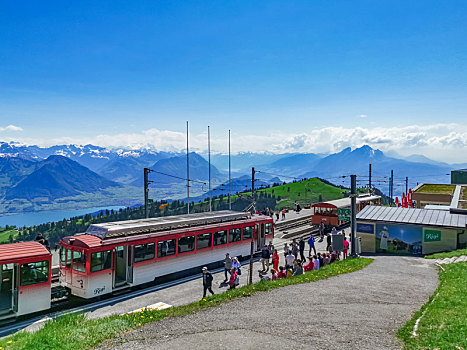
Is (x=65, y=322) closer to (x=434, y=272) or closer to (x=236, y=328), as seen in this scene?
(x=236, y=328)

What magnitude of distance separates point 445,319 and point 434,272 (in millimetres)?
8729

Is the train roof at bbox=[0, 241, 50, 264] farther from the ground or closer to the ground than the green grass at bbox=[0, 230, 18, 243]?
farther from the ground

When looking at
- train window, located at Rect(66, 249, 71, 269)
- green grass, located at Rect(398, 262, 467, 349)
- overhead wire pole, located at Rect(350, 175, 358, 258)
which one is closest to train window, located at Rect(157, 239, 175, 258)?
train window, located at Rect(66, 249, 71, 269)

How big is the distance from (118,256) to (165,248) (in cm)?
271

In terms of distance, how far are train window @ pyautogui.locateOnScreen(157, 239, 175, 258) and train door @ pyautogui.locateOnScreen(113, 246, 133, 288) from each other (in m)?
1.80

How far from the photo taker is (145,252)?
19.7 meters

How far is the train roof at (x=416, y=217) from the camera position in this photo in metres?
24.0

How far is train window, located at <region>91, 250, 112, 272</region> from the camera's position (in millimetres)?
17406

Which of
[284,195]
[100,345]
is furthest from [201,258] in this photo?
[284,195]

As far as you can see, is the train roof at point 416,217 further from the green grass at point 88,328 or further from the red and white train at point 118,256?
the green grass at point 88,328

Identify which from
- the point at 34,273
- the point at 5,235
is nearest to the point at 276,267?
the point at 34,273

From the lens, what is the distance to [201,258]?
2288 centimetres

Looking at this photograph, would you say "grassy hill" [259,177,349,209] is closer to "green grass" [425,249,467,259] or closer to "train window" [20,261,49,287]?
"green grass" [425,249,467,259]

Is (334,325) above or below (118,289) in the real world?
above
